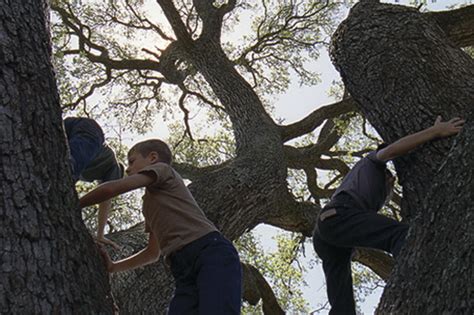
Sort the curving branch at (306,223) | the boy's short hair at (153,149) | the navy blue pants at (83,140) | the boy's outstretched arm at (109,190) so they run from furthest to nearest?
the curving branch at (306,223) < the navy blue pants at (83,140) < the boy's short hair at (153,149) < the boy's outstretched arm at (109,190)

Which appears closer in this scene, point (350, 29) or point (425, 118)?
point (425, 118)

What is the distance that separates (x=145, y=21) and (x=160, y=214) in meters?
7.98

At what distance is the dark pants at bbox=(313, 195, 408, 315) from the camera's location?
3.30 m

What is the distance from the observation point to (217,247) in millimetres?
2943

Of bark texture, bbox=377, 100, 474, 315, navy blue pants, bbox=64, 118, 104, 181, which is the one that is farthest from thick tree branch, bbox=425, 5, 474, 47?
navy blue pants, bbox=64, 118, 104, 181

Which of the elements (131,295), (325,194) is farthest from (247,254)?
(131,295)

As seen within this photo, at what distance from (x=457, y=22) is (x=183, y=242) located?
2974 millimetres

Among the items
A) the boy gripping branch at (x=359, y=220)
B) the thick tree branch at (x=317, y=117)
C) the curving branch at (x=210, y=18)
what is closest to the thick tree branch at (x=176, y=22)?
the curving branch at (x=210, y=18)

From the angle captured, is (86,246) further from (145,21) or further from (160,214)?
(145,21)

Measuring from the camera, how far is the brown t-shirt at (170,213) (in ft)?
9.89

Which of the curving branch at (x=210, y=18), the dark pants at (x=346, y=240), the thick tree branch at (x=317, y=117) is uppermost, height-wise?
the curving branch at (x=210, y=18)

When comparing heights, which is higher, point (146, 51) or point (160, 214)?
point (146, 51)

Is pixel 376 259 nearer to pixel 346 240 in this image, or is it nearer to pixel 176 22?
pixel 346 240

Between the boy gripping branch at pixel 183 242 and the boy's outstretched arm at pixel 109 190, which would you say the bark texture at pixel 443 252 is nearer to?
the boy gripping branch at pixel 183 242
